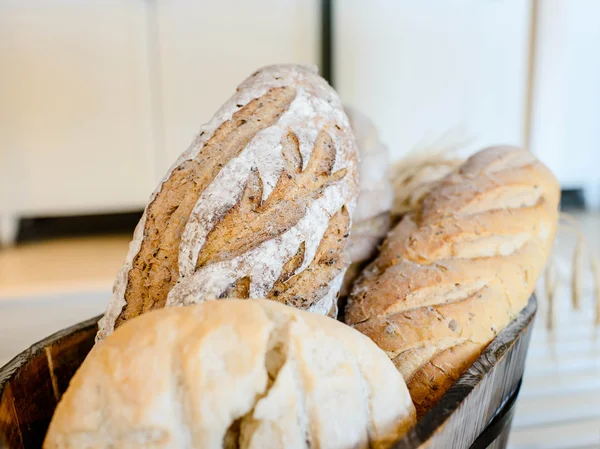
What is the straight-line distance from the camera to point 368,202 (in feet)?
2.64

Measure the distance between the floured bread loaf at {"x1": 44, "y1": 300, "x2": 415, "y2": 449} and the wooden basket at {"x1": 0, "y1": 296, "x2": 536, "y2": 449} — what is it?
62 mm

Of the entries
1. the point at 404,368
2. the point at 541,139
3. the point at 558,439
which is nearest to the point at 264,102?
the point at 404,368

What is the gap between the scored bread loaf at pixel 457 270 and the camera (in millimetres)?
620

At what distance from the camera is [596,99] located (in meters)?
2.54

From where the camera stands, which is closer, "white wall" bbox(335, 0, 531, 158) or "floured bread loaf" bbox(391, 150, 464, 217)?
"floured bread loaf" bbox(391, 150, 464, 217)

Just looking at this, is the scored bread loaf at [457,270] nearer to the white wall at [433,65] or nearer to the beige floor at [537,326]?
the beige floor at [537,326]

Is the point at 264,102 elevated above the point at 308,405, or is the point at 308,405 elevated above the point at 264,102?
the point at 264,102

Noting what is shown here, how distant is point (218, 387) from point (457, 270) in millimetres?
404

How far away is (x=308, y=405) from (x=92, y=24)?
2.28 meters

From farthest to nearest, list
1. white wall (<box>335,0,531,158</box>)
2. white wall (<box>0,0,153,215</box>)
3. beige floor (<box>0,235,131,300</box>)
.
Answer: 1. white wall (<box>335,0,531,158</box>)
2. white wall (<box>0,0,153,215</box>)
3. beige floor (<box>0,235,131,300</box>)

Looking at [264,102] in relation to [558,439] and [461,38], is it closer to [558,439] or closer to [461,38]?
[558,439]

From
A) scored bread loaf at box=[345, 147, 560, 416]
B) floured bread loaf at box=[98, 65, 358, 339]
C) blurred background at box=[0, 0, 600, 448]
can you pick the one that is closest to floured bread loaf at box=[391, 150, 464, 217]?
scored bread loaf at box=[345, 147, 560, 416]

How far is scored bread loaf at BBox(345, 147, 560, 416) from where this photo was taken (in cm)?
62

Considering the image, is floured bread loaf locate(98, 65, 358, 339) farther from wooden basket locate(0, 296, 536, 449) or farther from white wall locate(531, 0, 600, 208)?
white wall locate(531, 0, 600, 208)
